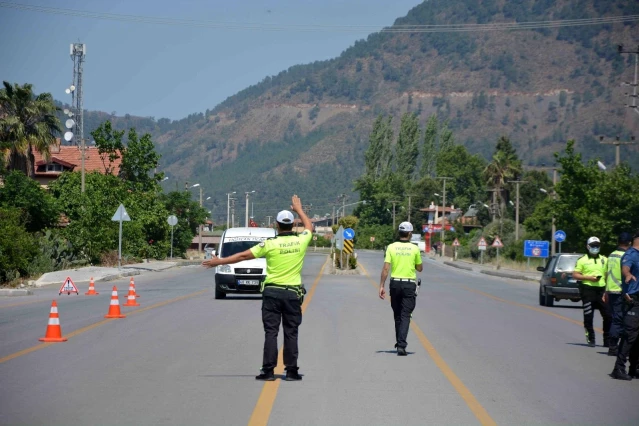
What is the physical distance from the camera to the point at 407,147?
163 metres

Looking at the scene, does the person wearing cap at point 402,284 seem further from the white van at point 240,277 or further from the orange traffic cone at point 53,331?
the white van at point 240,277

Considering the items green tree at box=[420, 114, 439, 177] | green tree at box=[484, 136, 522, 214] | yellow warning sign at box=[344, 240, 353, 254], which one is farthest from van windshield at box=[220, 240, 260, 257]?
green tree at box=[420, 114, 439, 177]

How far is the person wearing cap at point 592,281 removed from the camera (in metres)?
16.4

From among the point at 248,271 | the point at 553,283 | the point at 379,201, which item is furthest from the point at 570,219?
the point at 379,201

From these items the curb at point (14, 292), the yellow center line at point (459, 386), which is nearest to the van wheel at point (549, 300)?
the yellow center line at point (459, 386)

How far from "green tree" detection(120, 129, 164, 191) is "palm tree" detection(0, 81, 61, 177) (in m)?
7.43

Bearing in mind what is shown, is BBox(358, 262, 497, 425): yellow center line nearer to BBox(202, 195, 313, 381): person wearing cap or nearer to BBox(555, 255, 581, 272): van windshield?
BBox(202, 195, 313, 381): person wearing cap

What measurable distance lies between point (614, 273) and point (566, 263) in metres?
14.5

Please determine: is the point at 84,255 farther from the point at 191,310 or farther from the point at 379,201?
the point at 379,201

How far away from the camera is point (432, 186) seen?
15900 centimetres

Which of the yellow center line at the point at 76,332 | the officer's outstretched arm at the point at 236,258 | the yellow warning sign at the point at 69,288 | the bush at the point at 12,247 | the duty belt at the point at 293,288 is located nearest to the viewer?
the officer's outstretched arm at the point at 236,258

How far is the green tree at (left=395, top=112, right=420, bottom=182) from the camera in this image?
161500 millimetres

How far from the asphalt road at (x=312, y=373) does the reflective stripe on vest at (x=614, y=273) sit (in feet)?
3.68

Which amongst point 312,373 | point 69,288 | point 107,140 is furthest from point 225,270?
point 107,140
